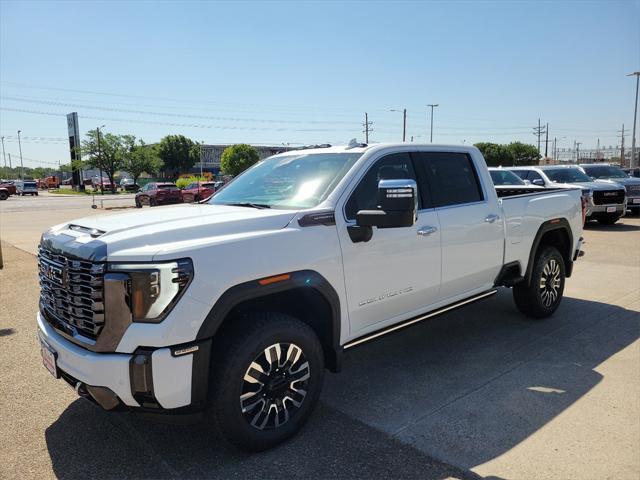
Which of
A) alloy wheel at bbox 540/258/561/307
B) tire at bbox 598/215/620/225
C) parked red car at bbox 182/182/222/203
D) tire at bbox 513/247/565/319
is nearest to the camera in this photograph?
tire at bbox 513/247/565/319

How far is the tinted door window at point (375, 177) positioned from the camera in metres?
3.59

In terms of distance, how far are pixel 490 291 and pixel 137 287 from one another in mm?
3506

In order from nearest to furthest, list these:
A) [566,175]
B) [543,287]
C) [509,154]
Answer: [543,287] < [566,175] < [509,154]

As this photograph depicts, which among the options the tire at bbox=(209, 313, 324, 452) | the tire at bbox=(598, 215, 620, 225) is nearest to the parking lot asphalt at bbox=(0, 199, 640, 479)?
the tire at bbox=(209, 313, 324, 452)

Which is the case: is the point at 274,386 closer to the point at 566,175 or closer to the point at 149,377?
the point at 149,377

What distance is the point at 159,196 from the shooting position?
103 ft

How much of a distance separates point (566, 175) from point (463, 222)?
44.5ft

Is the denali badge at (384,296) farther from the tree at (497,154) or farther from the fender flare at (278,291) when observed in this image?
the tree at (497,154)

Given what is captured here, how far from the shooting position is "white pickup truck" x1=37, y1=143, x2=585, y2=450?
2662 millimetres

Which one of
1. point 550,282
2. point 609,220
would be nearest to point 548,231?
point 550,282

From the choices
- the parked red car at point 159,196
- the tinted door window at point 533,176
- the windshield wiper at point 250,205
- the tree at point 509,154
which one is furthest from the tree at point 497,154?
the windshield wiper at point 250,205

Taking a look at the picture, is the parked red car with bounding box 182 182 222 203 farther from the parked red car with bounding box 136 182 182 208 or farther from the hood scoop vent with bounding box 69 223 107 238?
the hood scoop vent with bounding box 69 223 107 238

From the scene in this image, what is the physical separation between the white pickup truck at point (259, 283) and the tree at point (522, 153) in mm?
79061

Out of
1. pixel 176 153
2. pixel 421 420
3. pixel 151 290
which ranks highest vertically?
pixel 176 153
